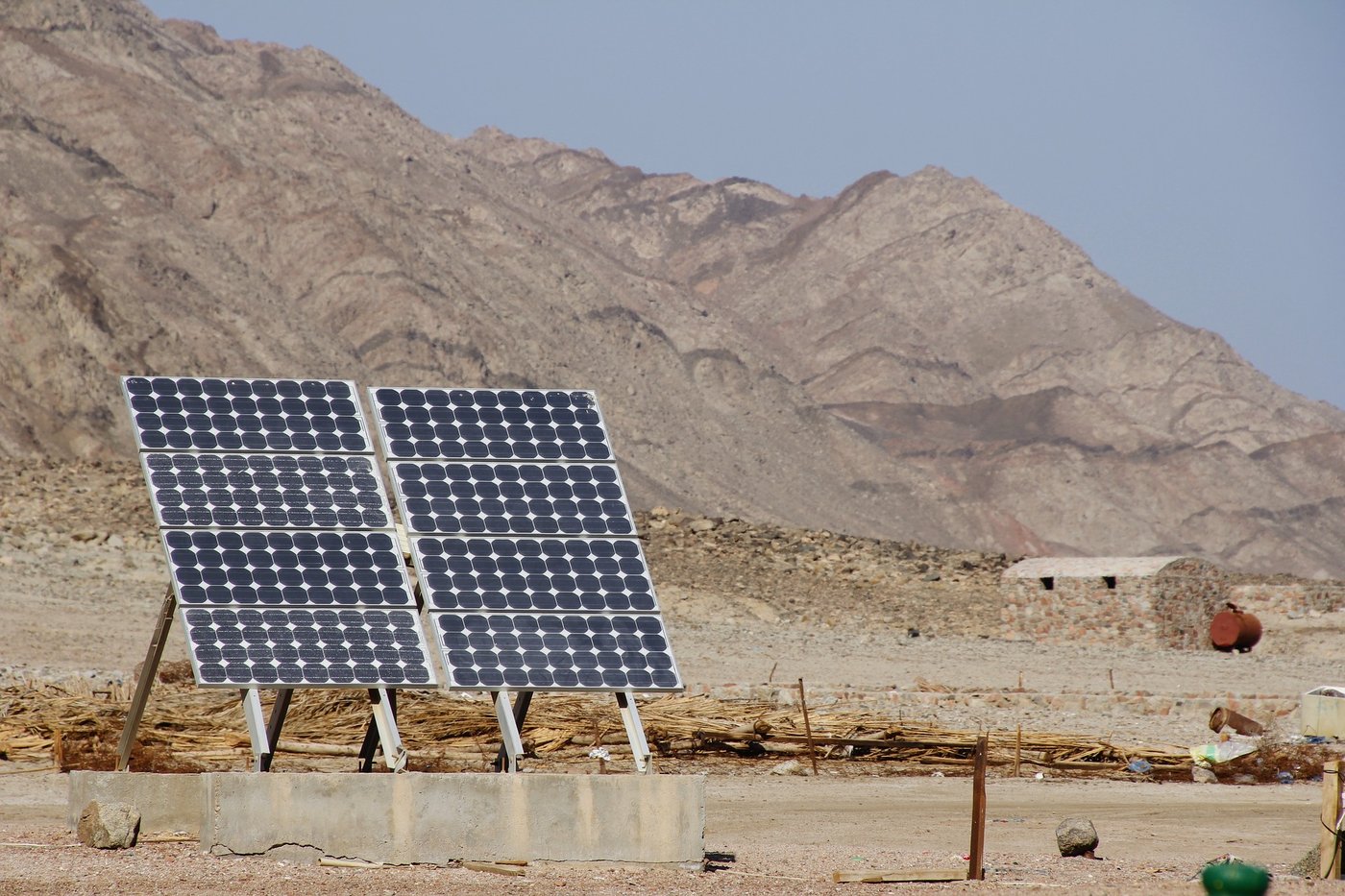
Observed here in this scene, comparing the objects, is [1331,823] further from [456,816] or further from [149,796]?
[149,796]

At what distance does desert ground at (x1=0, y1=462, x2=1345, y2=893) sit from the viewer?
1154 cm

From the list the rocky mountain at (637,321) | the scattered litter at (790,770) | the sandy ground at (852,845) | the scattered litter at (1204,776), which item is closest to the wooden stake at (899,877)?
the sandy ground at (852,845)

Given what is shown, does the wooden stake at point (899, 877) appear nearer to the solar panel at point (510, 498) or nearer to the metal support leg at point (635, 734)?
the metal support leg at point (635, 734)

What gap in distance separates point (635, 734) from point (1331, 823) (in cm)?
465

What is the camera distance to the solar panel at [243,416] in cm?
1259

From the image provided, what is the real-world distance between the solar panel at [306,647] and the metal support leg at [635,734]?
52.0 inches

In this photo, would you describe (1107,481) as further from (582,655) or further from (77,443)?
(582,655)

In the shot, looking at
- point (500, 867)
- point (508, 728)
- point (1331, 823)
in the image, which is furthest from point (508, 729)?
point (1331, 823)

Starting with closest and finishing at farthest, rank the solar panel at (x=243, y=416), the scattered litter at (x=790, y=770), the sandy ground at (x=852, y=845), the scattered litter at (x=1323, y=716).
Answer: the sandy ground at (x=852, y=845), the solar panel at (x=243, y=416), the scattered litter at (x=790, y=770), the scattered litter at (x=1323, y=716)

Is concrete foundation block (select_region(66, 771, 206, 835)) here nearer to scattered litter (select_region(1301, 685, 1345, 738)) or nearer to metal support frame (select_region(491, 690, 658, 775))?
metal support frame (select_region(491, 690, 658, 775))

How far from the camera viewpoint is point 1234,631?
34875 millimetres

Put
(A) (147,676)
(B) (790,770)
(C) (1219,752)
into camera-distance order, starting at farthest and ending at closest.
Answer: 1. (C) (1219,752)
2. (B) (790,770)
3. (A) (147,676)

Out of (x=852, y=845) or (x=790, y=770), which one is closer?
(x=852, y=845)

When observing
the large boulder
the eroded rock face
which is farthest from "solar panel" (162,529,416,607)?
the large boulder
